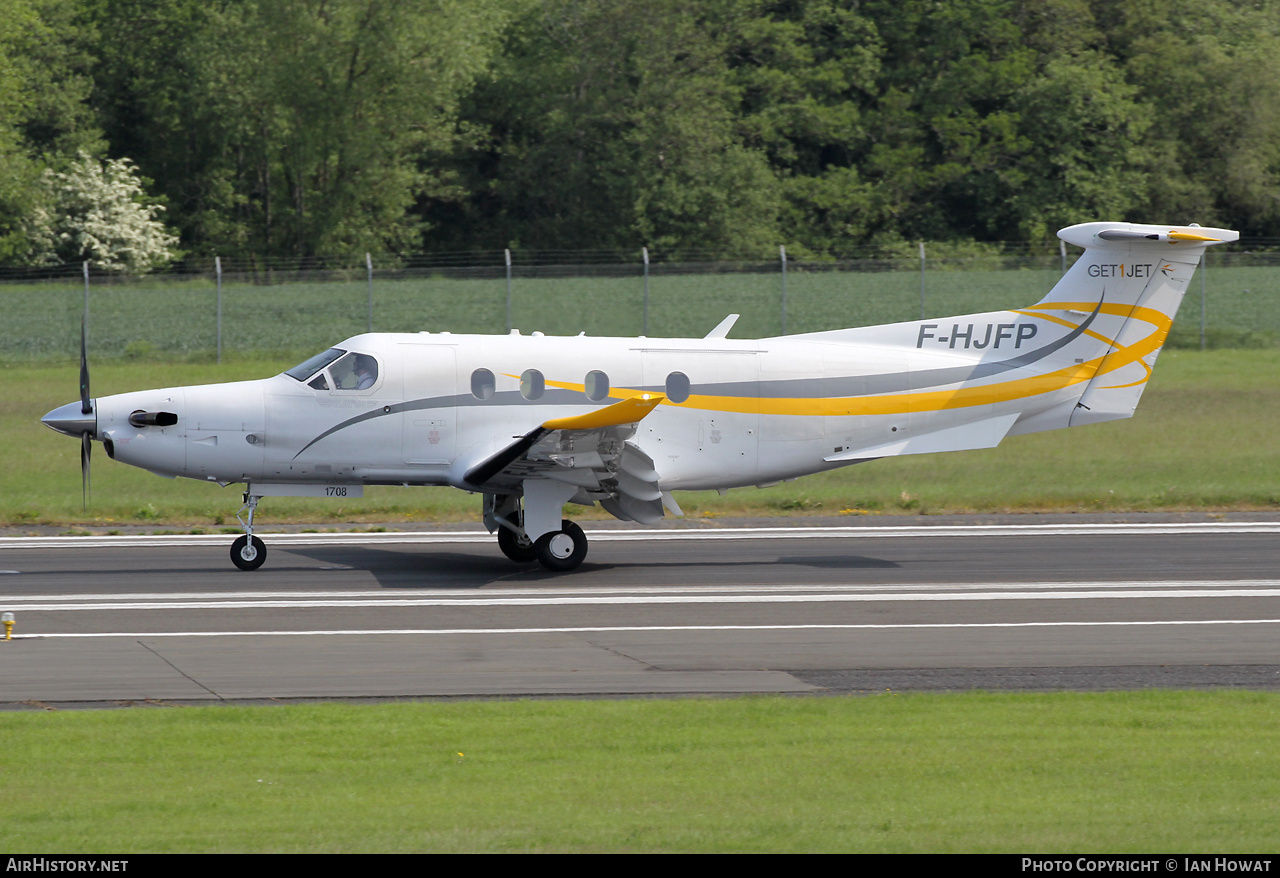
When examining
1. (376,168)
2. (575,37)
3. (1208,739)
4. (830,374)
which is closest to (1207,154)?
(575,37)

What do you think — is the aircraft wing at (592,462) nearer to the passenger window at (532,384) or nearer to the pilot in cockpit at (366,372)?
the passenger window at (532,384)

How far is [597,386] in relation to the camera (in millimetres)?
16938

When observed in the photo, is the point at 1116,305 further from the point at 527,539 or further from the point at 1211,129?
the point at 1211,129

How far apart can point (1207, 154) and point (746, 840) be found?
52751 mm

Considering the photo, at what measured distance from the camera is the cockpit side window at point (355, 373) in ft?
54.6

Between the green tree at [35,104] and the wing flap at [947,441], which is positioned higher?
the green tree at [35,104]

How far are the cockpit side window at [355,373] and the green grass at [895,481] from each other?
495 cm

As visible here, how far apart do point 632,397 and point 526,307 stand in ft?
87.2

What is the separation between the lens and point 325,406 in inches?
653

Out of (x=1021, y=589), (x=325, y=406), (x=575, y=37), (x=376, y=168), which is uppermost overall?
(x=575, y=37)

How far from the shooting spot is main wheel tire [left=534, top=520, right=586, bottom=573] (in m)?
16.7

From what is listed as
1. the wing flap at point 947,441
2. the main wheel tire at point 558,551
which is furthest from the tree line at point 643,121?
the main wheel tire at point 558,551

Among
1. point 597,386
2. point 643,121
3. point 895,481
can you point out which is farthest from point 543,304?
point 597,386
